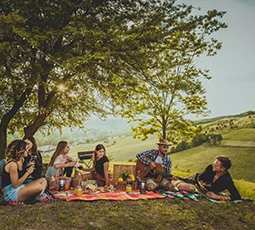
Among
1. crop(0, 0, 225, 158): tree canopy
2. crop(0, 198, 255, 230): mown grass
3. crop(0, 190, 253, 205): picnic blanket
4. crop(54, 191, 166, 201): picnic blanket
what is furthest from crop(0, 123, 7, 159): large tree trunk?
crop(0, 198, 255, 230): mown grass

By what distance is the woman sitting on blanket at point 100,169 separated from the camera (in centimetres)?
Result: 625

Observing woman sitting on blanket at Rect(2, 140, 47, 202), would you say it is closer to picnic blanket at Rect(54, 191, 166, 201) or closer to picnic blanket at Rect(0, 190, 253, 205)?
picnic blanket at Rect(0, 190, 253, 205)

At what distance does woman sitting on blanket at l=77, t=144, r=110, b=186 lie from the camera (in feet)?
20.5

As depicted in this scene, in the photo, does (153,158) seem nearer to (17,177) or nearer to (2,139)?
(17,177)

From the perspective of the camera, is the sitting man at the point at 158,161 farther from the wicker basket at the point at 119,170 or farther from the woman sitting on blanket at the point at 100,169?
the woman sitting on blanket at the point at 100,169

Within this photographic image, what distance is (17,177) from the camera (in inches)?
172

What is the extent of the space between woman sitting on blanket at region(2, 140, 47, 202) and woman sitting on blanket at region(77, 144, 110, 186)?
1.81 metres

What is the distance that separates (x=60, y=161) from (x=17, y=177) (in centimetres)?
194

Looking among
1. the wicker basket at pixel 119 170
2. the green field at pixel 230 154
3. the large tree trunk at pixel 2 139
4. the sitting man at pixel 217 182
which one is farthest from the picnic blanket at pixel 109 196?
the green field at pixel 230 154

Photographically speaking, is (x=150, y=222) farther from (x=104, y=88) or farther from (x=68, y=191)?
(x=104, y=88)

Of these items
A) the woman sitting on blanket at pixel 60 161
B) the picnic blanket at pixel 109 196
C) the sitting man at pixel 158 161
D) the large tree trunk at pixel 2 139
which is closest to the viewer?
the picnic blanket at pixel 109 196

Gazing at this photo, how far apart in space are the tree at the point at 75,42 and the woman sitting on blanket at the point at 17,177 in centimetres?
329

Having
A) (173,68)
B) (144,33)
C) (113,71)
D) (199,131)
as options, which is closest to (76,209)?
(113,71)

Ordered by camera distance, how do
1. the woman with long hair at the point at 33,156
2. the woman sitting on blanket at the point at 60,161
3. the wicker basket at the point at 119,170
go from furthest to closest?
the wicker basket at the point at 119,170 → the woman sitting on blanket at the point at 60,161 → the woman with long hair at the point at 33,156
